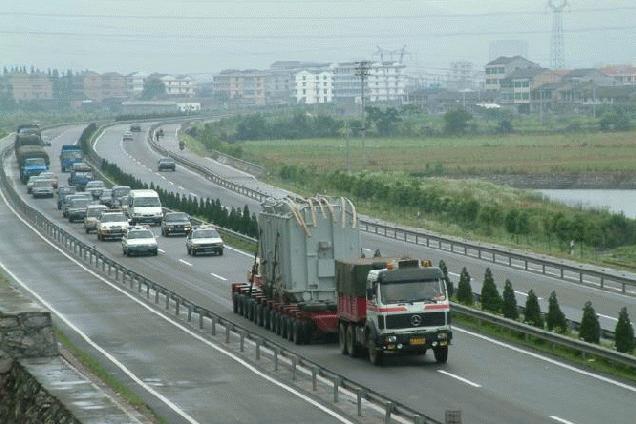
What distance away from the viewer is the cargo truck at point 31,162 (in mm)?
115500

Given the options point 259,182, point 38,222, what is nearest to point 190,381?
point 38,222

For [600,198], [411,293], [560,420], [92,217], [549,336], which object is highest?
[411,293]

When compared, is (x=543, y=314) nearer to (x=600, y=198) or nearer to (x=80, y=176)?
(x=80, y=176)

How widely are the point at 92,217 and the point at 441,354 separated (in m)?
47.2

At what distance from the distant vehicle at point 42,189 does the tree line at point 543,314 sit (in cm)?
6222

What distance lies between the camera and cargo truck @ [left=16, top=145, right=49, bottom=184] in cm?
11550

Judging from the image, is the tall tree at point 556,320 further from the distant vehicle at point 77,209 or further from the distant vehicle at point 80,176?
the distant vehicle at point 80,176

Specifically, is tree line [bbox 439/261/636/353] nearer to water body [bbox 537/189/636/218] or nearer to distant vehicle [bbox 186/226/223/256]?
distant vehicle [bbox 186/226/223/256]

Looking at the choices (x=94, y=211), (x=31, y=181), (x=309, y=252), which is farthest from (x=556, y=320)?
(x=31, y=181)

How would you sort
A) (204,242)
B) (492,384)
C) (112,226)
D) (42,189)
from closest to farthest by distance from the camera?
(492,384) < (204,242) < (112,226) < (42,189)

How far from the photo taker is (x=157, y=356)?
116 ft

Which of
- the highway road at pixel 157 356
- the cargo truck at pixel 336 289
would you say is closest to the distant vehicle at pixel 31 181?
the highway road at pixel 157 356

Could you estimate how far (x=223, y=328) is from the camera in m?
40.8

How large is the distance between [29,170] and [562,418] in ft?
307
